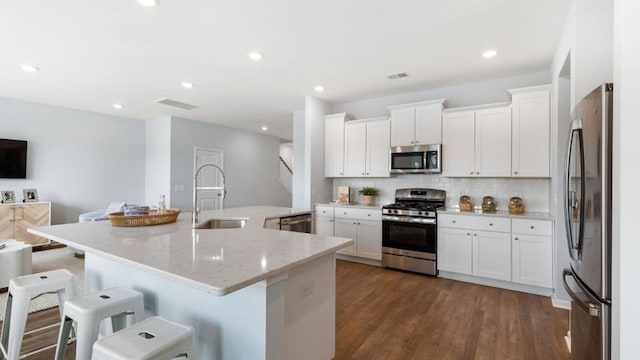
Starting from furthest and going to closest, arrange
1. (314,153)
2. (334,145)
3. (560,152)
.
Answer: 1. (334,145)
2. (314,153)
3. (560,152)

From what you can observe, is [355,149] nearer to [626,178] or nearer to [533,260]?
[533,260]

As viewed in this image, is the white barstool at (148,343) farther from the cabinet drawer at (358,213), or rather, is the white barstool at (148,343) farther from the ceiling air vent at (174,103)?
the ceiling air vent at (174,103)

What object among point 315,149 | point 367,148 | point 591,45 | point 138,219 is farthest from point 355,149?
point 138,219

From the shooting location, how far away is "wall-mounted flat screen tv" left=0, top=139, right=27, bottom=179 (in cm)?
A: 508

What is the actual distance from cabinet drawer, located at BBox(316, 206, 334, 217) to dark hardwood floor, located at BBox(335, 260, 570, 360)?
127 cm

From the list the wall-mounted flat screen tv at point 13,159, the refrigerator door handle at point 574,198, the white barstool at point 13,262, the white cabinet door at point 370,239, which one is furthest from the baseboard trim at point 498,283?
the wall-mounted flat screen tv at point 13,159

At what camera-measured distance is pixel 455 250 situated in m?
3.84

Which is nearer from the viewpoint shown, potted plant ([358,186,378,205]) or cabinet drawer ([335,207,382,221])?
cabinet drawer ([335,207,382,221])

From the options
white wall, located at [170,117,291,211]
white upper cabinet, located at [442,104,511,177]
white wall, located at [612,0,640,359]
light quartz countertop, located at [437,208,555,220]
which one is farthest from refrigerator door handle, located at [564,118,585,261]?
white wall, located at [170,117,291,211]

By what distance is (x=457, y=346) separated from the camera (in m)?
2.33

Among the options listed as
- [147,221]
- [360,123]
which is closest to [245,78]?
[360,123]

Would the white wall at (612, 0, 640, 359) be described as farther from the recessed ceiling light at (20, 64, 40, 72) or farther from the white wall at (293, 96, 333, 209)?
the recessed ceiling light at (20, 64, 40, 72)

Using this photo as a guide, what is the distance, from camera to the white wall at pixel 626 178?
3.40ft

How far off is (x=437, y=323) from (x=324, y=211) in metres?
2.56
